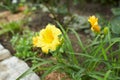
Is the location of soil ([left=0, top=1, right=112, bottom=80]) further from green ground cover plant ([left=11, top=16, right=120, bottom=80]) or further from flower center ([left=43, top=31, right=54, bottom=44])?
flower center ([left=43, top=31, right=54, bottom=44])

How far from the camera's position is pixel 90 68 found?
2598mm

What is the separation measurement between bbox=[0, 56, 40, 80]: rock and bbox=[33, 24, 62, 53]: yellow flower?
18.2 inches

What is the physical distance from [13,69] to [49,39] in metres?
0.69

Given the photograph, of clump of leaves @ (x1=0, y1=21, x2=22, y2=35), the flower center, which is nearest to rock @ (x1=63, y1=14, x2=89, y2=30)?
clump of leaves @ (x1=0, y1=21, x2=22, y2=35)

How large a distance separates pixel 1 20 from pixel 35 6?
51 centimetres

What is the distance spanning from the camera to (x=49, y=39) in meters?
2.38

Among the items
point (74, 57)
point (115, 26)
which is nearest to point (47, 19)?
point (115, 26)

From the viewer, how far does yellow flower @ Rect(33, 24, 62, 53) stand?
7.52 feet

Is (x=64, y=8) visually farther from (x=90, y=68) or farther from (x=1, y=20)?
(x=90, y=68)

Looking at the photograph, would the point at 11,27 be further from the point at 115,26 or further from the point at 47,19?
the point at 115,26

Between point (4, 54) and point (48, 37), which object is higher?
point (48, 37)

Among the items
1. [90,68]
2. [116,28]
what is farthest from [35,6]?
[90,68]

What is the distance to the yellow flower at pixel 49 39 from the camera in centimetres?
229

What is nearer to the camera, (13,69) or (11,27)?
→ (13,69)
